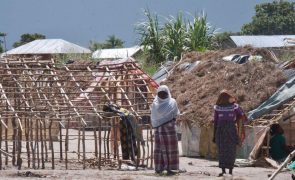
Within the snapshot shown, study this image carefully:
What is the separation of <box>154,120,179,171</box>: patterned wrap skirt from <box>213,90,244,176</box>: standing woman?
2.47ft

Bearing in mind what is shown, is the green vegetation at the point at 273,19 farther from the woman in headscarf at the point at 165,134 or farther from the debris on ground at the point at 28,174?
the debris on ground at the point at 28,174

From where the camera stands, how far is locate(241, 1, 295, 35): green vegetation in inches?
3187

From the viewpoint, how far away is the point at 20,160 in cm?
1433

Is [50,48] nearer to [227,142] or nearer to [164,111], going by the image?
[164,111]

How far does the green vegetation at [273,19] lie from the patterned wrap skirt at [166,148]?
68.0m

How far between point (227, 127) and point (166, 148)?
108 centimetres

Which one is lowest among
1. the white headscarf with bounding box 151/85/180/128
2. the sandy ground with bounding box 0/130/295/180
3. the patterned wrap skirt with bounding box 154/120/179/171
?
the sandy ground with bounding box 0/130/295/180

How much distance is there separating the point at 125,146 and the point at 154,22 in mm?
18544

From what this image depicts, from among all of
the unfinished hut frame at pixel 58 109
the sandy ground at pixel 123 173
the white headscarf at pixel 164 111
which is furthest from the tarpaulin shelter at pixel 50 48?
the white headscarf at pixel 164 111

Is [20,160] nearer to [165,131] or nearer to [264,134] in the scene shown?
[165,131]

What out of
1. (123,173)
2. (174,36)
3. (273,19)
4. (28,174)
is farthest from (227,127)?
→ (273,19)

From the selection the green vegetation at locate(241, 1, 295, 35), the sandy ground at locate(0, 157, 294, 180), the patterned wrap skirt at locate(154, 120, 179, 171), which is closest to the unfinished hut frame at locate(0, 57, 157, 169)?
the sandy ground at locate(0, 157, 294, 180)

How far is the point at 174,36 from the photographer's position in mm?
32219

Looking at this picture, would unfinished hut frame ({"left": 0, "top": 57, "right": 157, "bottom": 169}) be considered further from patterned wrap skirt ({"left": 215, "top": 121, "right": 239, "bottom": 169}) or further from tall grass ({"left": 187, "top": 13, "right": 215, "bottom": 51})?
tall grass ({"left": 187, "top": 13, "right": 215, "bottom": 51})
